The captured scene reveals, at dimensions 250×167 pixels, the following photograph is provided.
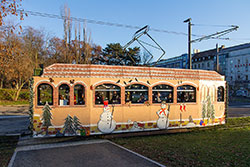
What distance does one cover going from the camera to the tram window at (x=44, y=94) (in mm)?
8117

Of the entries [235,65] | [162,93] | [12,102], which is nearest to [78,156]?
[162,93]

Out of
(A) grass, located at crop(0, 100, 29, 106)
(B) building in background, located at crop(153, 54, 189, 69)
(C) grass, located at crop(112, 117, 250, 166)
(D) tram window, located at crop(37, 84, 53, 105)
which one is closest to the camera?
(C) grass, located at crop(112, 117, 250, 166)

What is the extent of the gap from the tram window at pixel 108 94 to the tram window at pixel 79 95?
59cm

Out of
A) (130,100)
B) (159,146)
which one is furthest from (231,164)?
(130,100)

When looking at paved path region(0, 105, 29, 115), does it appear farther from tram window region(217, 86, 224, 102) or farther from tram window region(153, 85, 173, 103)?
tram window region(217, 86, 224, 102)

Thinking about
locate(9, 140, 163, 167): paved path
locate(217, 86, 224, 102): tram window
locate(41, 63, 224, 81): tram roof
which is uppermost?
locate(41, 63, 224, 81): tram roof

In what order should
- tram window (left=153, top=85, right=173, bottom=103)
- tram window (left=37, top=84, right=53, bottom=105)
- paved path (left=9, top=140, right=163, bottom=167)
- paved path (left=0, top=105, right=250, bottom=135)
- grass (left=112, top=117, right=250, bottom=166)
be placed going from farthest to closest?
paved path (left=0, top=105, right=250, bottom=135), tram window (left=153, top=85, right=173, bottom=103), tram window (left=37, top=84, right=53, bottom=105), grass (left=112, top=117, right=250, bottom=166), paved path (left=9, top=140, right=163, bottom=167)

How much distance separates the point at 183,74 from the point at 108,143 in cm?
514

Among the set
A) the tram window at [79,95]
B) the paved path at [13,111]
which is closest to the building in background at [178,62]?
the paved path at [13,111]

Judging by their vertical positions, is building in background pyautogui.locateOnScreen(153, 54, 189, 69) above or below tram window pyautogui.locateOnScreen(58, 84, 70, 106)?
above

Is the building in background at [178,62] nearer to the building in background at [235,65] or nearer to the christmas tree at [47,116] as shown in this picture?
the building in background at [235,65]

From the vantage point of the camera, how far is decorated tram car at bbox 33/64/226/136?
817cm

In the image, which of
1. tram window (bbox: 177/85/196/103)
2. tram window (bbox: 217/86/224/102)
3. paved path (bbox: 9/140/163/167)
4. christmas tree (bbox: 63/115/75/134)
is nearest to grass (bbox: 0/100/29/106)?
christmas tree (bbox: 63/115/75/134)

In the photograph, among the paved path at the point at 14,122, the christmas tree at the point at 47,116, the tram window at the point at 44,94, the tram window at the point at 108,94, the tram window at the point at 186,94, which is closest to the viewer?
the christmas tree at the point at 47,116
